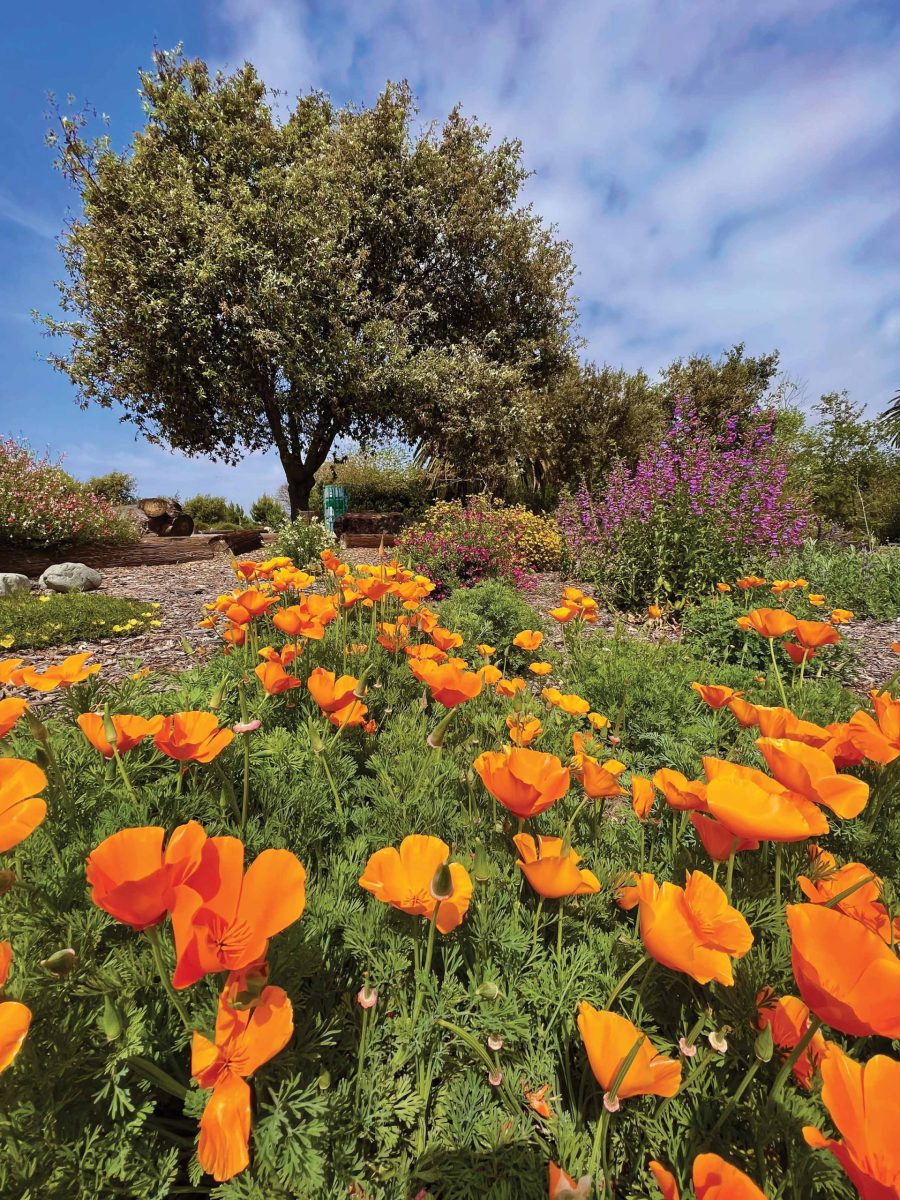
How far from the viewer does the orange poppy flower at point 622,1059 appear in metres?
0.67

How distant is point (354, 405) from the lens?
10906 mm

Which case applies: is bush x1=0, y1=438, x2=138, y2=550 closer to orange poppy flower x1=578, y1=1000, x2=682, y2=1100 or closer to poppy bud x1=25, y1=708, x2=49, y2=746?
poppy bud x1=25, y1=708, x2=49, y2=746

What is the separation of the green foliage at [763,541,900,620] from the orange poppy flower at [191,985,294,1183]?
595cm

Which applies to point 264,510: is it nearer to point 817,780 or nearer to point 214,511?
point 214,511

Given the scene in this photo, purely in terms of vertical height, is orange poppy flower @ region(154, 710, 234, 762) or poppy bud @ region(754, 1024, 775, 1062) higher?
orange poppy flower @ region(154, 710, 234, 762)

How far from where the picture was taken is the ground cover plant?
638mm

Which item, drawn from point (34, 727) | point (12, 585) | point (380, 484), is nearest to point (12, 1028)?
point (34, 727)

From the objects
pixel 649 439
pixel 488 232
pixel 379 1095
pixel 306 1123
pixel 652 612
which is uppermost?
pixel 488 232

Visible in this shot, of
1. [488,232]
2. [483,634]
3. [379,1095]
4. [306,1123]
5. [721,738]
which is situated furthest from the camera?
[488,232]

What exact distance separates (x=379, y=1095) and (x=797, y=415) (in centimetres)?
2766

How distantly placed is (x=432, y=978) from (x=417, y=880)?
0.29m

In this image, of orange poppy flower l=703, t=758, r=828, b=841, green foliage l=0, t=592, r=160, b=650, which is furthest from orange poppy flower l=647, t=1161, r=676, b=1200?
green foliage l=0, t=592, r=160, b=650

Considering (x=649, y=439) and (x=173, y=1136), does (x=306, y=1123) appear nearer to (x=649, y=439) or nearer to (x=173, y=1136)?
(x=173, y=1136)

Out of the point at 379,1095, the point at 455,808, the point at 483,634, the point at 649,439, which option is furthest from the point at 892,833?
the point at 649,439
